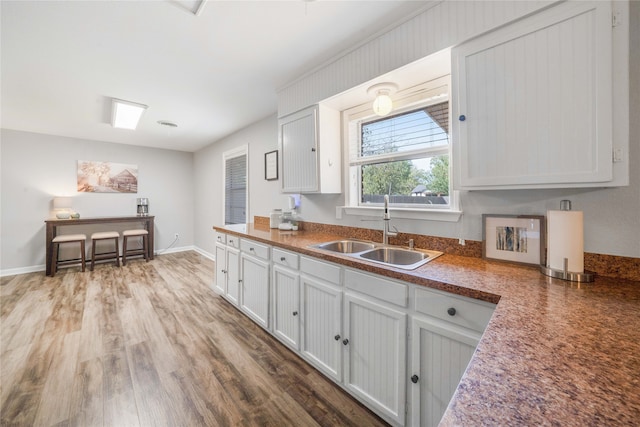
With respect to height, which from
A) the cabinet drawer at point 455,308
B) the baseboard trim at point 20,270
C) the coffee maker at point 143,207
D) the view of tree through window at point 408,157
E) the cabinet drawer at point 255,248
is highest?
the view of tree through window at point 408,157

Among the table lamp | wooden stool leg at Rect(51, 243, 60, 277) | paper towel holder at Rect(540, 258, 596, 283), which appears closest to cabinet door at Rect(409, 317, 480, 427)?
paper towel holder at Rect(540, 258, 596, 283)

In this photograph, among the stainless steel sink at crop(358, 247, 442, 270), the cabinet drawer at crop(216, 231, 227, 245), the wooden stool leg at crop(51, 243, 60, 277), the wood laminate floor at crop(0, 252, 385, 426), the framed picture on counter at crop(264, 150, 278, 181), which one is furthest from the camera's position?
the wooden stool leg at crop(51, 243, 60, 277)

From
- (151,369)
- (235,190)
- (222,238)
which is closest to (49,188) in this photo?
(235,190)

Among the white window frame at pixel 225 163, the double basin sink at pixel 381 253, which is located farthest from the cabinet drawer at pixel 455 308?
the white window frame at pixel 225 163

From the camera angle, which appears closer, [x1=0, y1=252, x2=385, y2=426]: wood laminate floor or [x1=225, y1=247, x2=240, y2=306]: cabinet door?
[x1=0, y1=252, x2=385, y2=426]: wood laminate floor

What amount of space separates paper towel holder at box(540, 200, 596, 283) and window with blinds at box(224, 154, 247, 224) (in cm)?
385

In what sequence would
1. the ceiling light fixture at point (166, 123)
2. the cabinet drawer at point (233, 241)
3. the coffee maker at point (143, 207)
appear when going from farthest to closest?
the coffee maker at point (143, 207)
the ceiling light fixture at point (166, 123)
the cabinet drawer at point (233, 241)

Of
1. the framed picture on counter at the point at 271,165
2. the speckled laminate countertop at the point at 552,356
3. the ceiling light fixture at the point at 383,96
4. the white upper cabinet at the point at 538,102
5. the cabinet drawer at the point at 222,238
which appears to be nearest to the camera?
the speckled laminate countertop at the point at 552,356

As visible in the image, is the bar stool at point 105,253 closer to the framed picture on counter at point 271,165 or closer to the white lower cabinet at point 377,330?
the framed picture on counter at point 271,165

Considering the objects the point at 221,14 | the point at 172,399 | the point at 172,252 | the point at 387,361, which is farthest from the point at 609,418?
the point at 172,252

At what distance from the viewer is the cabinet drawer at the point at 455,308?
1046 millimetres

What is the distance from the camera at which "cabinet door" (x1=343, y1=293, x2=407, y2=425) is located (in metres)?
1.31

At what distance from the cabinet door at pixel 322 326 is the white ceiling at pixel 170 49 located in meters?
1.77

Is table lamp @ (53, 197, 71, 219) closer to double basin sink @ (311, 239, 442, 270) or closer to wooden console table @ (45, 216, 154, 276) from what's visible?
wooden console table @ (45, 216, 154, 276)
